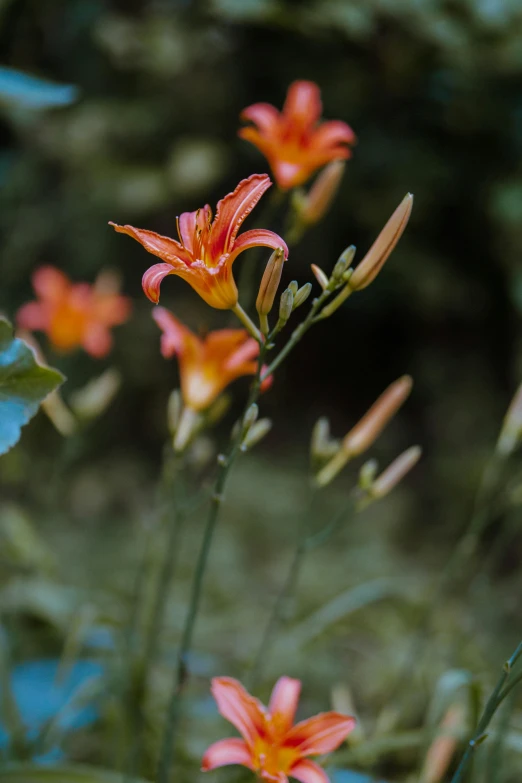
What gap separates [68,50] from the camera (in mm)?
2139

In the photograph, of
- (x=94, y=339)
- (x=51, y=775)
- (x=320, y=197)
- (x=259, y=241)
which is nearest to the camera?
(x=259, y=241)

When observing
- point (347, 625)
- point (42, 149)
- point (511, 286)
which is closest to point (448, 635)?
point (347, 625)

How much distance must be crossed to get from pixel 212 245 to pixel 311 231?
5.36ft

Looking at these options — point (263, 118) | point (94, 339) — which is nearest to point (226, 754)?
point (263, 118)

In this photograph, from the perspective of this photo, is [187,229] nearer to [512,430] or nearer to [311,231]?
[512,430]

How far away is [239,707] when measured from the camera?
1.87 ft

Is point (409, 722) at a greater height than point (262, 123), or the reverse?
point (262, 123)

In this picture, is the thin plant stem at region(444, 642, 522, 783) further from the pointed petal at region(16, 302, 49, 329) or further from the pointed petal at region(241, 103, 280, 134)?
the pointed petal at region(16, 302, 49, 329)

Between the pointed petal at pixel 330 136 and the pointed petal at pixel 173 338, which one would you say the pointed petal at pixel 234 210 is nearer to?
the pointed petal at pixel 173 338

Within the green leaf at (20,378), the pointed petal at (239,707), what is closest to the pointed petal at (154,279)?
the green leaf at (20,378)

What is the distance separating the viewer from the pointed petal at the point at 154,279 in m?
0.51

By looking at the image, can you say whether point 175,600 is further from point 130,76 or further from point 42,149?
point 130,76

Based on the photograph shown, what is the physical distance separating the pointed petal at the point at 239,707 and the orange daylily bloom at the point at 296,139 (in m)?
0.54

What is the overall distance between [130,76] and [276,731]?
194cm
